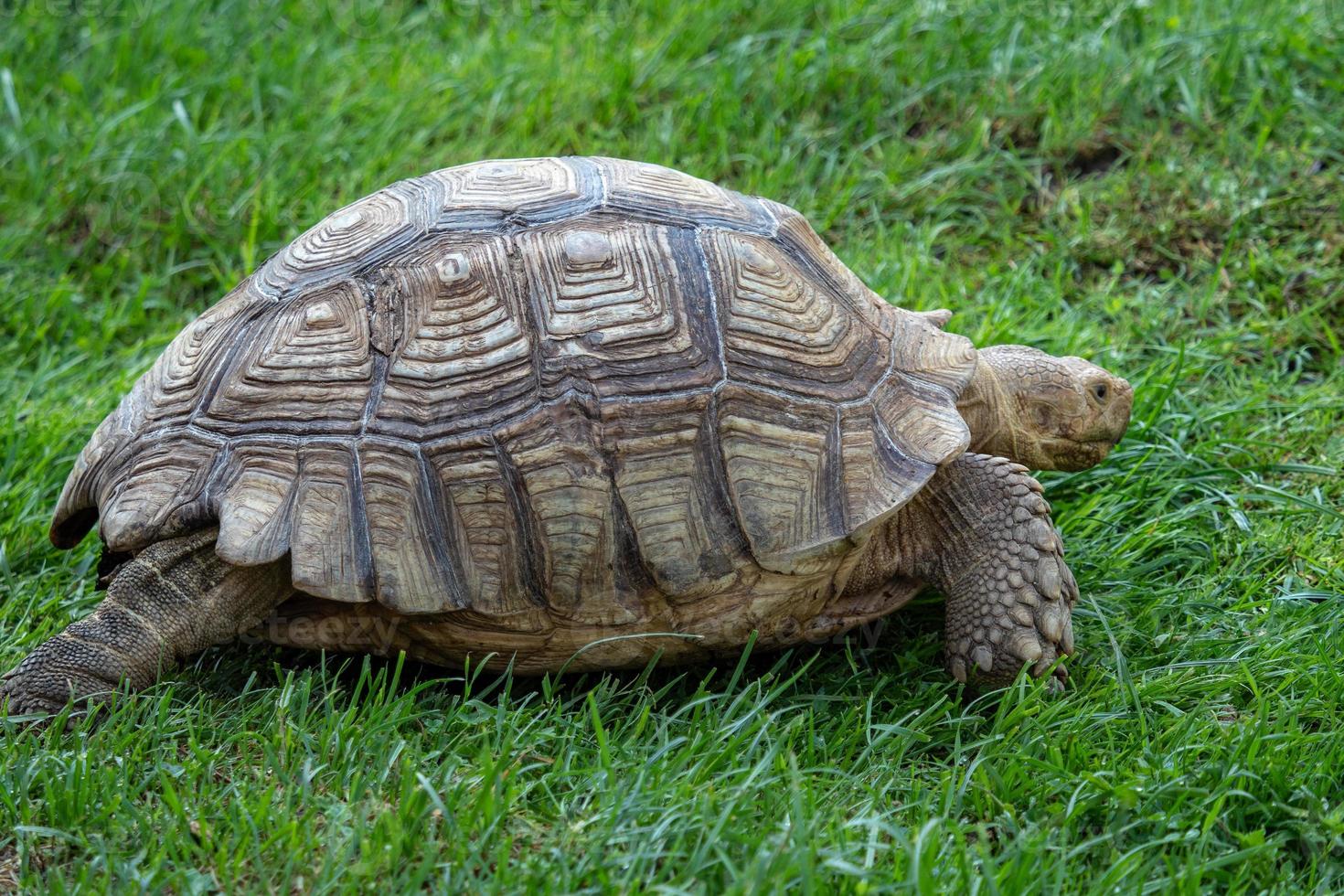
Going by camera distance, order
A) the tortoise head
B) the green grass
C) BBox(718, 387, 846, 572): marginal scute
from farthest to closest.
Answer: the tortoise head < BBox(718, 387, 846, 572): marginal scute < the green grass

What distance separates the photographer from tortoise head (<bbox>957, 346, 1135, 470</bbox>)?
14.4ft

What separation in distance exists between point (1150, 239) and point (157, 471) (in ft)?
14.9

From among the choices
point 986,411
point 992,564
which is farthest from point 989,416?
point 992,564

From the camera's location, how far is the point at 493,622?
12.2ft

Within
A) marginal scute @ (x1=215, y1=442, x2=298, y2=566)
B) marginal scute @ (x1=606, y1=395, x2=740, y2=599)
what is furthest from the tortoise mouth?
marginal scute @ (x1=215, y1=442, x2=298, y2=566)

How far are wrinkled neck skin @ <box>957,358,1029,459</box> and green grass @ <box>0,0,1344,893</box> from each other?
493 mm

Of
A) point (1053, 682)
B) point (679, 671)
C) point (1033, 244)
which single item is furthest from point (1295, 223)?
point (679, 671)

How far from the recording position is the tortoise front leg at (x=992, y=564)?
3.87 m

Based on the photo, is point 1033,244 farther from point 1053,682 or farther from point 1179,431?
point 1053,682

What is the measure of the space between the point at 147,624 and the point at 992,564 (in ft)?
8.19

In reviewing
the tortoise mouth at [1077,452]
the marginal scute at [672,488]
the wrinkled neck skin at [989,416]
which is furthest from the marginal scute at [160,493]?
the tortoise mouth at [1077,452]

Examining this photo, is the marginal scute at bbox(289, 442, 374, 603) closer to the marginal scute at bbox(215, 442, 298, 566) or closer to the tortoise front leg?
the marginal scute at bbox(215, 442, 298, 566)

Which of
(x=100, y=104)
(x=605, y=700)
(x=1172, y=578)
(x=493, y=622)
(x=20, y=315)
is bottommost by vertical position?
(x=1172, y=578)

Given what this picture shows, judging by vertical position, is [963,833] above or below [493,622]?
below
